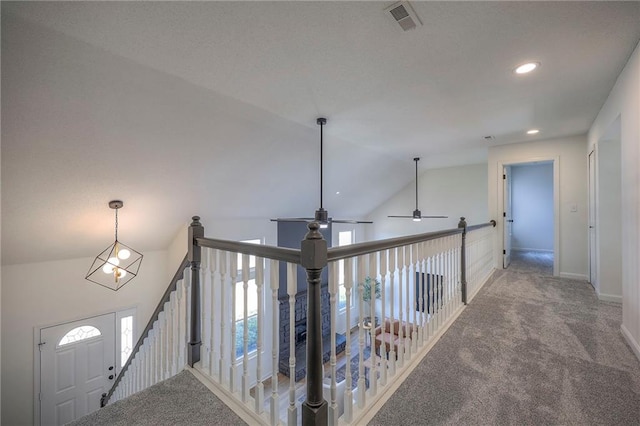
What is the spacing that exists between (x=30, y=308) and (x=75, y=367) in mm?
1147

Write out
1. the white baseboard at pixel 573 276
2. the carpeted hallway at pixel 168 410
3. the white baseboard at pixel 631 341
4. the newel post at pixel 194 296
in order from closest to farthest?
the carpeted hallway at pixel 168 410
the newel post at pixel 194 296
the white baseboard at pixel 631 341
the white baseboard at pixel 573 276

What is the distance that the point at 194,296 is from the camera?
201 cm

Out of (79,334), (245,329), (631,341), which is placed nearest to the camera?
(245,329)

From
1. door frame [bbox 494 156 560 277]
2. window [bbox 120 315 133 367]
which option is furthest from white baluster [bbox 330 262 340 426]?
window [bbox 120 315 133 367]

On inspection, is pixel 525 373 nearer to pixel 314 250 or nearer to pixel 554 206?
pixel 314 250

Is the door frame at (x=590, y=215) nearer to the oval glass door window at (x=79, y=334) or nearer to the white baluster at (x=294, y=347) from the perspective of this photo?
the white baluster at (x=294, y=347)

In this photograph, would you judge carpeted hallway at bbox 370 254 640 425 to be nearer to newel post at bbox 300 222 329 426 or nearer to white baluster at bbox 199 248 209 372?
newel post at bbox 300 222 329 426

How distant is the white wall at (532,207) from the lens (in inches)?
300

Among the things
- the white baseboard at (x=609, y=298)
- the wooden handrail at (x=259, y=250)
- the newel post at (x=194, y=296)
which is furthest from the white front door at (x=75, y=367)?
the white baseboard at (x=609, y=298)

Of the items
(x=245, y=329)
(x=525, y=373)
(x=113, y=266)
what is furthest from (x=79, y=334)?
(x=525, y=373)

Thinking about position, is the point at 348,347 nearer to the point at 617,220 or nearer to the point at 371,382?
the point at 371,382

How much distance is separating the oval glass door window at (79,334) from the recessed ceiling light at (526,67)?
257 inches

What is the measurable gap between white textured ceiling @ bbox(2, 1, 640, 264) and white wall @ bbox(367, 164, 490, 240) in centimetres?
240

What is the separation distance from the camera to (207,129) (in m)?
3.34
